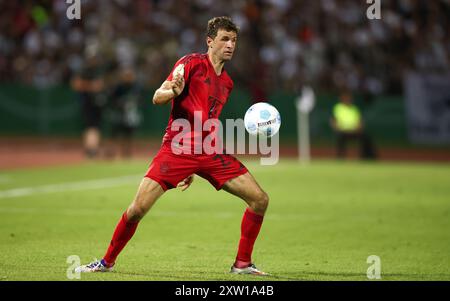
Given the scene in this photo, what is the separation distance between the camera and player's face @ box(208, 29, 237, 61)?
9.28m

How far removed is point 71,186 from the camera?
1891 centimetres

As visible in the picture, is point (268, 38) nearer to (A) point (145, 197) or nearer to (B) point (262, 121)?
(B) point (262, 121)

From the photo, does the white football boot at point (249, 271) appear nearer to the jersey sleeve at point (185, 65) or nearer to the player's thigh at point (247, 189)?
the player's thigh at point (247, 189)

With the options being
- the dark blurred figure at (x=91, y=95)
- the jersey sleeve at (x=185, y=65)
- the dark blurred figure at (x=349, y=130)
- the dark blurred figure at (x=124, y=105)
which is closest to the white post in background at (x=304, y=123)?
the dark blurred figure at (x=349, y=130)

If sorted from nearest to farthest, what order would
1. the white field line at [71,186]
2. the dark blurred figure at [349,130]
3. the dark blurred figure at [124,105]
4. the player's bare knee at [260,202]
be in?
the player's bare knee at [260,202] → the white field line at [71,186] → the dark blurred figure at [124,105] → the dark blurred figure at [349,130]

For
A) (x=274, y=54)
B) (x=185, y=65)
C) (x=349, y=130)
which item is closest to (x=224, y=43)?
(x=185, y=65)

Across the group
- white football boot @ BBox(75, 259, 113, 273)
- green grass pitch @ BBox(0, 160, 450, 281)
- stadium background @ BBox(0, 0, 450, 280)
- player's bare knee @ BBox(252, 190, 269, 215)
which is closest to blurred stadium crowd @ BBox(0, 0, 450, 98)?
stadium background @ BBox(0, 0, 450, 280)

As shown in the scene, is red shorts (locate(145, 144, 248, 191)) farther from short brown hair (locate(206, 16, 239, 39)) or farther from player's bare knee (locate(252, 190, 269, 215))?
short brown hair (locate(206, 16, 239, 39))

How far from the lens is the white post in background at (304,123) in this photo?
2668 centimetres

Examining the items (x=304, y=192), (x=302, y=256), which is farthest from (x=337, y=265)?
(x=304, y=192)

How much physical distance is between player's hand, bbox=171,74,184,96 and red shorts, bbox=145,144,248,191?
2.59ft

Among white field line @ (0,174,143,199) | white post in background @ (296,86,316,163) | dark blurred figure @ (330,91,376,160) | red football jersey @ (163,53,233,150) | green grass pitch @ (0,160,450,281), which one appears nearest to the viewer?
red football jersey @ (163,53,233,150)

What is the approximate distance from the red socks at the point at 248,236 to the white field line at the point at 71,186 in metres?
8.37
